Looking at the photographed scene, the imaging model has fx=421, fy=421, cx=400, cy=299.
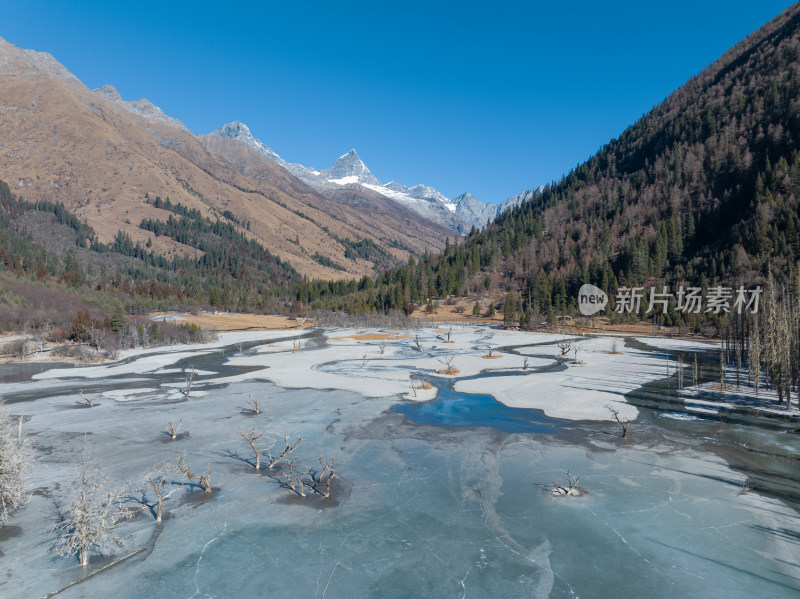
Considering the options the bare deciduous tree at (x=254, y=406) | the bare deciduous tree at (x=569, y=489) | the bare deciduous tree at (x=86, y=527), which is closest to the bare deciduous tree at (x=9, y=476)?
the bare deciduous tree at (x=86, y=527)

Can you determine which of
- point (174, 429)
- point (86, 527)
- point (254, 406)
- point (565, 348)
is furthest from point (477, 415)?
point (565, 348)

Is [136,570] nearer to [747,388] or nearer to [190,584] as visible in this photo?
[190,584]

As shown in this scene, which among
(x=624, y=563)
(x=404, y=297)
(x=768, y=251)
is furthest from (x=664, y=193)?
(x=624, y=563)

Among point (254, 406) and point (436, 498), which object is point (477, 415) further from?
point (254, 406)

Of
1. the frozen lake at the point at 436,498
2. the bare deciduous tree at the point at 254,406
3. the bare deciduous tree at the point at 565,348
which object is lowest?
the frozen lake at the point at 436,498

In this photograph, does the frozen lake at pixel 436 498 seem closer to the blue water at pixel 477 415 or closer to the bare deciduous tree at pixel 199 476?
the blue water at pixel 477 415
